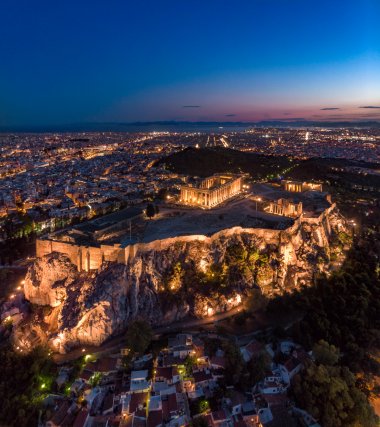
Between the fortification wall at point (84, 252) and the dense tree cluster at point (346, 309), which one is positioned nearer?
the dense tree cluster at point (346, 309)

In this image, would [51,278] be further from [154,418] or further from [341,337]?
[341,337]

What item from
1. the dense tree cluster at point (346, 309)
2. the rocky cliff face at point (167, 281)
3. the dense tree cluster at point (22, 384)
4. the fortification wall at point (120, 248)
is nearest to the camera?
the dense tree cluster at point (22, 384)

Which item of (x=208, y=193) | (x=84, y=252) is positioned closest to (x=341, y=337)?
(x=208, y=193)

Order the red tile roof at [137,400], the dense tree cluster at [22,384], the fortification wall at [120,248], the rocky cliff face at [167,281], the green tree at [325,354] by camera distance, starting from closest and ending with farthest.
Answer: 1. the red tile roof at [137,400]
2. the dense tree cluster at [22,384]
3. the green tree at [325,354]
4. the rocky cliff face at [167,281]
5. the fortification wall at [120,248]

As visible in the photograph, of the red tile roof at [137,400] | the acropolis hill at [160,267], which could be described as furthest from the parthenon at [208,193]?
the red tile roof at [137,400]

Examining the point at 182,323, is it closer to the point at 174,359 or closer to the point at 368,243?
the point at 174,359

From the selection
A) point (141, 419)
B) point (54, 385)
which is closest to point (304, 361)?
point (141, 419)

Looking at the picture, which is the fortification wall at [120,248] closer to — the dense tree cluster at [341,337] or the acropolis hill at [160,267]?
the acropolis hill at [160,267]
